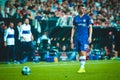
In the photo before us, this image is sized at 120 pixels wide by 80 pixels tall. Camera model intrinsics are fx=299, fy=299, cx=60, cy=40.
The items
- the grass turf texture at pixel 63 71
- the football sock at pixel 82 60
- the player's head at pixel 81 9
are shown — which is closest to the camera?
the grass turf texture at pixel 63 71

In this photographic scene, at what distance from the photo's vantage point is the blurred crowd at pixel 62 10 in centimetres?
534

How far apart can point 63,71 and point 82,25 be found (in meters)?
0.88

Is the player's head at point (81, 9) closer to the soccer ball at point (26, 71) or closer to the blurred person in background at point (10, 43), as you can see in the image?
the blurred person in background at point (10, 43)

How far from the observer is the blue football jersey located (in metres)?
5.25

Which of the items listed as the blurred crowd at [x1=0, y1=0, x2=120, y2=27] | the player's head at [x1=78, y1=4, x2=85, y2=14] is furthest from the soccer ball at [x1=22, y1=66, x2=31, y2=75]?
the player's head at [x1=78, y1=4, x2=85, y2=14]

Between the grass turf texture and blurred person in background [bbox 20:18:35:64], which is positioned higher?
blurred person in background [bbox 20:18:35:64]

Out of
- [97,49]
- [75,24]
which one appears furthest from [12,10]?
[97,49]

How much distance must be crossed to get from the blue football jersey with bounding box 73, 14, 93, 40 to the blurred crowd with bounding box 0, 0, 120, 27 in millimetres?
248

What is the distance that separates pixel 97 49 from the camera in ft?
19.1

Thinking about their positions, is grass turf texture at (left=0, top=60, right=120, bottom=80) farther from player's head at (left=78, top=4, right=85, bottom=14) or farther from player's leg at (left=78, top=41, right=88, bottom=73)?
player's head at (left=78, top=4, right=85, bottom=14)

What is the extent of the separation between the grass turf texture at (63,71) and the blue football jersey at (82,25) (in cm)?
57

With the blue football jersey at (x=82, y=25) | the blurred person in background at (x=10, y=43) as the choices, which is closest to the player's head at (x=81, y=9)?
the blue football jersey at (x=82, y=25)

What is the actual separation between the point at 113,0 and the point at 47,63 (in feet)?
5.71

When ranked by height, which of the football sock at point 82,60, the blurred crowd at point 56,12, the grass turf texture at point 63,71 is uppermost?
the blurred crowd at point 56,12
